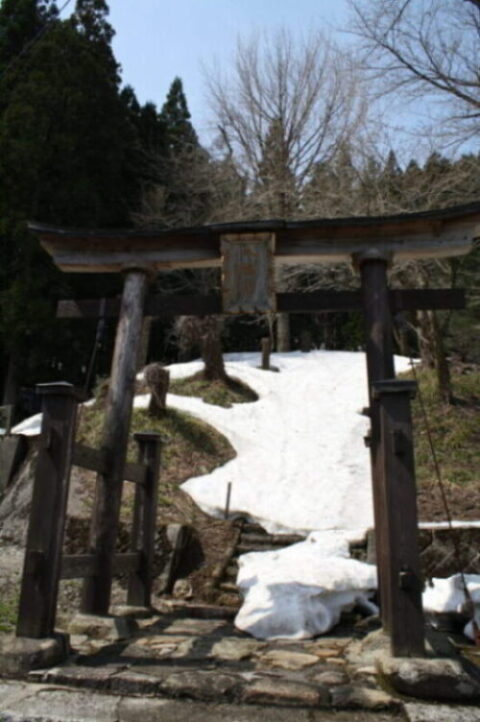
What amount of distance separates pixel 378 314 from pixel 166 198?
18110mm

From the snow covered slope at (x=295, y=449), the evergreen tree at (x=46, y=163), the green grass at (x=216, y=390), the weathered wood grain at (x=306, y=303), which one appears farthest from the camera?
the evergreen tree at (x=46, y=163)

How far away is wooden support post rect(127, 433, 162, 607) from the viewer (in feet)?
18.8

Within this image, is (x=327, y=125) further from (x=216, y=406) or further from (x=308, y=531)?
(x=308, y=531)

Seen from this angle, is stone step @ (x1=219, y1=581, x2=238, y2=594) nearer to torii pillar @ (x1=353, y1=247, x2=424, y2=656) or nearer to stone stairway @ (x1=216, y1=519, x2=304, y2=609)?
stone stairway @ (x1=216, y1=519, x2=304, y2=609)

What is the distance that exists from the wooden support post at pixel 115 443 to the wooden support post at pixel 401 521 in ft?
7.17

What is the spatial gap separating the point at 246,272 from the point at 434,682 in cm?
340

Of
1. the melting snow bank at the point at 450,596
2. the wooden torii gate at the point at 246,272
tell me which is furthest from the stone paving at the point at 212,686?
the melting snow bank at the point at 450,596

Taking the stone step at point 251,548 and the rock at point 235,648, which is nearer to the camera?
the rock at point 235,648

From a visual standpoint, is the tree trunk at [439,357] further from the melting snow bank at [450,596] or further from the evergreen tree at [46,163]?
the evergreen tree at [46,163]

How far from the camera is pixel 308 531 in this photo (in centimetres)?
877

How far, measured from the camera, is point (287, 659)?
3.97 metres

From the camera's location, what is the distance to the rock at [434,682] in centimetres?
322

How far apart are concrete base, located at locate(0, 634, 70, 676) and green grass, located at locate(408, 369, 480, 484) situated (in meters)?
8.07

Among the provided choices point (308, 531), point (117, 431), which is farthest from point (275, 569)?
point (308, 531)
